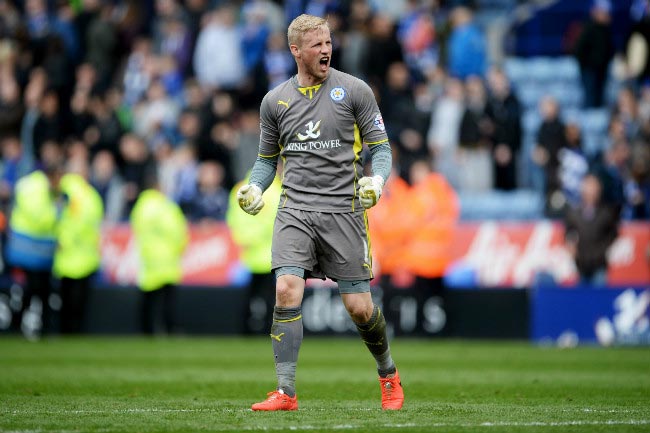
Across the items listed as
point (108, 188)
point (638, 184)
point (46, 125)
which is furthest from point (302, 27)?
point (46, 125)

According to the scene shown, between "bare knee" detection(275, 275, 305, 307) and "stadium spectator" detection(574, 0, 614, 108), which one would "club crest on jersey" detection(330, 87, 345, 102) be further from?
"stadium spectator" detection(574, 0, 614, 108)

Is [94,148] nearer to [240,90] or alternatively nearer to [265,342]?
[240,90]

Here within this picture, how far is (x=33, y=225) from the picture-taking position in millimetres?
19844

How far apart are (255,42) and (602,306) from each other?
9179 mm

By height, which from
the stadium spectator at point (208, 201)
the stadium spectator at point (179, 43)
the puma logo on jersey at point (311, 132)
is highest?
the stadium spectator at point (179, 43)

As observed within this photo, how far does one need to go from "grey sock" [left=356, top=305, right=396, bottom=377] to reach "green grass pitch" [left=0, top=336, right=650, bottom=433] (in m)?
0.34

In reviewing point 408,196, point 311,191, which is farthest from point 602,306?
point 311,191

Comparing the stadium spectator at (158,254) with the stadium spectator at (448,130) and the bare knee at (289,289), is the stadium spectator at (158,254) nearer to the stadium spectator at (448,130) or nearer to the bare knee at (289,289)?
the stadium spectator at (448,130)

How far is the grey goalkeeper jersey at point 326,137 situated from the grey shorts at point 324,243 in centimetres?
7

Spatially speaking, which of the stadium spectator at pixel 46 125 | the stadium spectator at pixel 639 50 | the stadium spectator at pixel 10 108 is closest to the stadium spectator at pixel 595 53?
the stadium spectator at pixel 639 50

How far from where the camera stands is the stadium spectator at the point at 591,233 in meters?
18.5

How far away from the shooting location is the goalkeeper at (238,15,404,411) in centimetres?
866

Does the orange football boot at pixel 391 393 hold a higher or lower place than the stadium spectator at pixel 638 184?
lower

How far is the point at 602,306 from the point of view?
18.1 metres
